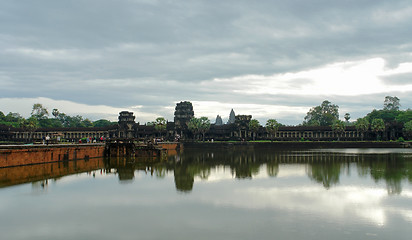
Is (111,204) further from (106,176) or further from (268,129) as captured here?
(268,129)

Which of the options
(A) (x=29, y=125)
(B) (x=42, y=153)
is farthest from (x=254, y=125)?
(B) (x=42, y=153)

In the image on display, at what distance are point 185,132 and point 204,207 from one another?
385 ft

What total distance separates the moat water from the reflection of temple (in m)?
98.2

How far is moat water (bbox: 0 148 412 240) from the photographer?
14.9m

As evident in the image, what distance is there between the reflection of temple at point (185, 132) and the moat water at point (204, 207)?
322 feet

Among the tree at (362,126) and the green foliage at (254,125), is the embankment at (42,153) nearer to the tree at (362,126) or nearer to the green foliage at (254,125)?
the green foliage at (254,125)

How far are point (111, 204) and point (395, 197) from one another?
1760 centimetres

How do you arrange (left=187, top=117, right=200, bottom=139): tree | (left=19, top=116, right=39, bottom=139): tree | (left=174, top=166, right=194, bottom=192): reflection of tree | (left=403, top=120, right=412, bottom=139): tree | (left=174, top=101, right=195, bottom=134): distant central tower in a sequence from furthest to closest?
(left=174, top=101, right=195, bottom=134): distant central tower
(left=187, top=117, right=200, bottom=139): tree
(left=19, top=116, right=39, bottom=139): tree
(left=403, top=120, right=412, bottom=139): tree
(left=174, top=166, right=194, bottom=192): reflection of tree

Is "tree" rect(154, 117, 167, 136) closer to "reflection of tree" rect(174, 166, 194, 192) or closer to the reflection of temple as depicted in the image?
the reflection of temple

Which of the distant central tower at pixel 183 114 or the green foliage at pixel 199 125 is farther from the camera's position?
the distant central tower at pixel 183 114

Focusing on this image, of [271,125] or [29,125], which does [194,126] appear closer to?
[271,125]

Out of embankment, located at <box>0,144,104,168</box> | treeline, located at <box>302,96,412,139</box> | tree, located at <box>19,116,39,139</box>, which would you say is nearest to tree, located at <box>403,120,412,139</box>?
treeline, located at <box>302,96,412,139</box>

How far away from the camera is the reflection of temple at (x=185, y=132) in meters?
130

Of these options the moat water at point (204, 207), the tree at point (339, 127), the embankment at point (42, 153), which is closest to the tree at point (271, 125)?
the tree at point (339, 127)
